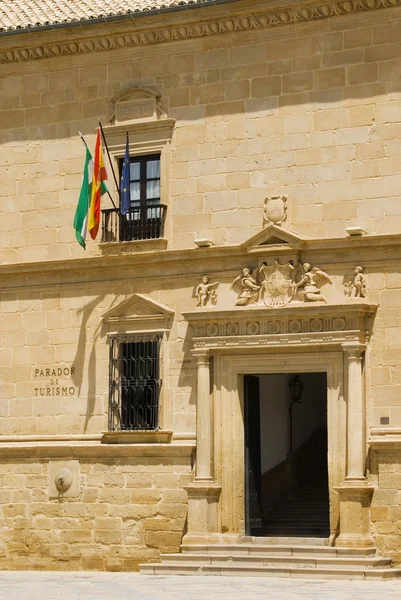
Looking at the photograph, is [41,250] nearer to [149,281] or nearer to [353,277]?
[149,281]

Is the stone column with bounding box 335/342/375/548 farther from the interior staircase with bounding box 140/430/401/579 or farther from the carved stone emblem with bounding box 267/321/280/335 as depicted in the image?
the carved stone emblem with bounding box 267/321/280/335

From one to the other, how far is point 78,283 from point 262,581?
565 cm

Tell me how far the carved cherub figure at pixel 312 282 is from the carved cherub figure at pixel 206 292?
1277mm

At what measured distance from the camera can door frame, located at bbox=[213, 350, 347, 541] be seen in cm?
1856

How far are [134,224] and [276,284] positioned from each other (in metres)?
2.53

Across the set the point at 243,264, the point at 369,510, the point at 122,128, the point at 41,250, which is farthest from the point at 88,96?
the point at 369,510

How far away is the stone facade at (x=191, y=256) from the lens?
1853 centimetres

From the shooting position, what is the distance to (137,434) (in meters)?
19.7

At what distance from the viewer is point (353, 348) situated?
723 inches

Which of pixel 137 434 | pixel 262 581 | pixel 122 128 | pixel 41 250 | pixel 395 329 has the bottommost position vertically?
pixel 262 581

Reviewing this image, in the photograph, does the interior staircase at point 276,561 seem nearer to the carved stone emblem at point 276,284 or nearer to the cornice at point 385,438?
the cornice at point 385,438

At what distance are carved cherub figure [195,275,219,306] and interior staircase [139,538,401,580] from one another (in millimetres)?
3328

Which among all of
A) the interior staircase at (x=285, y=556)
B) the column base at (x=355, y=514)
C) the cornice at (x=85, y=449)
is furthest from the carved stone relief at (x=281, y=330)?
the interior staircase at (x=285, y=556)

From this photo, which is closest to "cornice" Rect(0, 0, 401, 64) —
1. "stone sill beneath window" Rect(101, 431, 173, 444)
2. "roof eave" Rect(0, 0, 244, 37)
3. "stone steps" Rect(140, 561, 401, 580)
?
"roof eave" Rect(0, 0, 244, 37)
